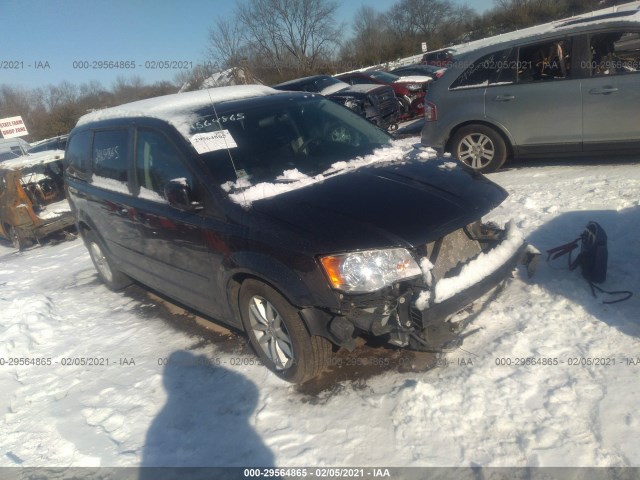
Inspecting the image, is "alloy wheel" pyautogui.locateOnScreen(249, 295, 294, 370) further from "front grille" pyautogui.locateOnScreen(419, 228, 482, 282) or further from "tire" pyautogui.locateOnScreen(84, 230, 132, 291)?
"tire" pyautogui.locateOnScreen(84, 230, 132, 291)

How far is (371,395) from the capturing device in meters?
2.99

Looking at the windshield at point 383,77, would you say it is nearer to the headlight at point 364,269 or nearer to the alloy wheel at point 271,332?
the alloy wheel at point 271,332

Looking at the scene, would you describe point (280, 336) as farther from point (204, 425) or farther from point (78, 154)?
point (78, 154)

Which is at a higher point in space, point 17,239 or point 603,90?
point 603,90

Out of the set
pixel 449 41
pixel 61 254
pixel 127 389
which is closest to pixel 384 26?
pixel 449 41

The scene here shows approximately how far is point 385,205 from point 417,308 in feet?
2.20

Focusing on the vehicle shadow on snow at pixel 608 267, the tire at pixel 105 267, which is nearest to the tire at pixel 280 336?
the vehicle shadow on snow at pixel 608 267

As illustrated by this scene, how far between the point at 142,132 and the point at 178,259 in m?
1.09

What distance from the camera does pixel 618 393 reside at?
103 inches

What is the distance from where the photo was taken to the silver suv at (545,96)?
18.2 ft

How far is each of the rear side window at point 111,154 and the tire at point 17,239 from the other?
17.5 feet

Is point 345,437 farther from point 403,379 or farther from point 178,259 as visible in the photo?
point 178,259

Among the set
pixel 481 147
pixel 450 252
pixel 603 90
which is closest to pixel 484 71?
pixel 481 147

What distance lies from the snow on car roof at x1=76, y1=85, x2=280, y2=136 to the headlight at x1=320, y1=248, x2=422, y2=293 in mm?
1633
